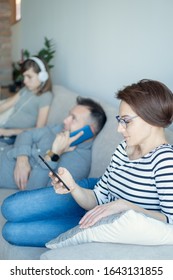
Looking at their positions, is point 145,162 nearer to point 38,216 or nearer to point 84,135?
point 38,216

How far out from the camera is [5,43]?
5859 mm

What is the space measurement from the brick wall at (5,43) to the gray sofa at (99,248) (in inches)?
115

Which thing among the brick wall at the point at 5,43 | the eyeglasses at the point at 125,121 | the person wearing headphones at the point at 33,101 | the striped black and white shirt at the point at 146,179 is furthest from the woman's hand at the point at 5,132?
the brick wall at the point at 5,43

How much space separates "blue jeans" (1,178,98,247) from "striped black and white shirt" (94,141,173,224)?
0.18 meters

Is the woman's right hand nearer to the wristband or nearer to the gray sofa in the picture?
the gray sofa

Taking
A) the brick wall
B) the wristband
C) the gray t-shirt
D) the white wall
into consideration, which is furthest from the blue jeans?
the brick wall

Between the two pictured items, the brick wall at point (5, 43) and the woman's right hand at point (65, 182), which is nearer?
the woman's right hand at point (65, 182)

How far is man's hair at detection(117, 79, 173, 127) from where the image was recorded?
163cm

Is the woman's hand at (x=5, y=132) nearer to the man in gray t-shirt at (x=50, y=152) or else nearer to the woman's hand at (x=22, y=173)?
the man in gray t-shirt at (x=50, y=152)

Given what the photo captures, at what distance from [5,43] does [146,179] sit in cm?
457

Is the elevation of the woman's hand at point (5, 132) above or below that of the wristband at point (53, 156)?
below

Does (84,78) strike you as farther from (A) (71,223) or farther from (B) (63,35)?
(A) (71,223)

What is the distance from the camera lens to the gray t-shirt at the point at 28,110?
3.18 meters
